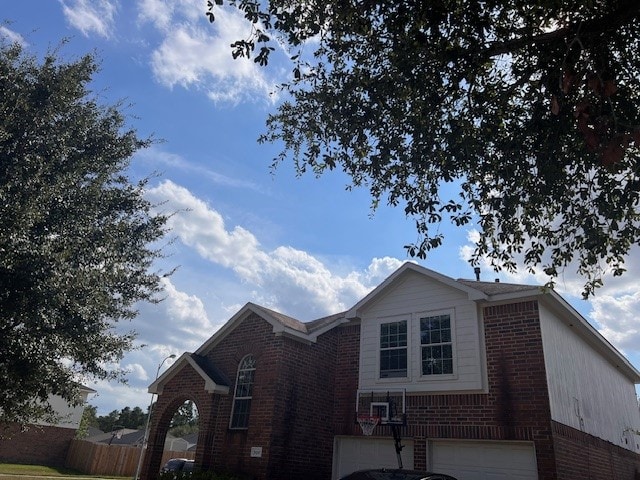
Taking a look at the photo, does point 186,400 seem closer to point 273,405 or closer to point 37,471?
point 273,405

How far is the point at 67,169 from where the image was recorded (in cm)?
1349

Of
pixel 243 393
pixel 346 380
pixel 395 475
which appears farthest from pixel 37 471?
pixel 395 475

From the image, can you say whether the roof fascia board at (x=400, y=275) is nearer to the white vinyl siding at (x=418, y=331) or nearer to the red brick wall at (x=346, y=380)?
the white vinyl siding at (x=418, y=331)

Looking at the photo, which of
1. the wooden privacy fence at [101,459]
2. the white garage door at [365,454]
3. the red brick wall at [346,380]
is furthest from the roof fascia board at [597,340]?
the wooden privacy fence at [101,459]

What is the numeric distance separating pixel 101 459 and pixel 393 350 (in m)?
26.0

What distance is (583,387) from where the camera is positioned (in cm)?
1473

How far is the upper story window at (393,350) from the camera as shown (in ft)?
48.5

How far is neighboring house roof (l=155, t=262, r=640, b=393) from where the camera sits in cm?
1342

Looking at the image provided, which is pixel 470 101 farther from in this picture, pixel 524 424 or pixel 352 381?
pixel 352 381

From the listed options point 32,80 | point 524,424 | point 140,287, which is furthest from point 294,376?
point 32,80

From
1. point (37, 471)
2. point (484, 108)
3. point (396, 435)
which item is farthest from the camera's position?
point (37, 471)

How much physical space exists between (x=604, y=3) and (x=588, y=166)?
2.54 meters

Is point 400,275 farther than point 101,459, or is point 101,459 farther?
point 101,459

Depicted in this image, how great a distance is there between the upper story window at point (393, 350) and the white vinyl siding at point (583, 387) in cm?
397
